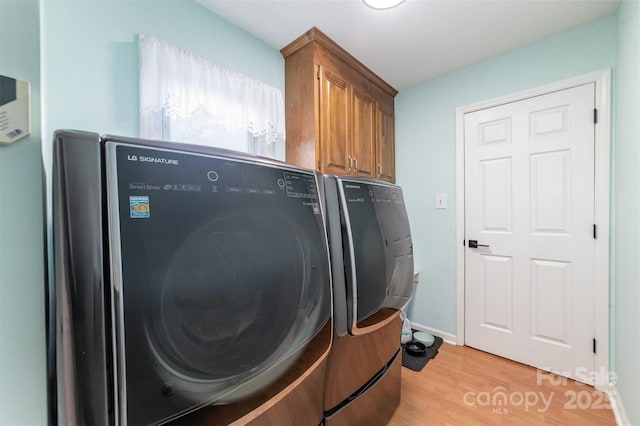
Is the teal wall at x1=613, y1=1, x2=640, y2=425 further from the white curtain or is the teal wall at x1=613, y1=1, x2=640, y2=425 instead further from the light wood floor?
the white curtain

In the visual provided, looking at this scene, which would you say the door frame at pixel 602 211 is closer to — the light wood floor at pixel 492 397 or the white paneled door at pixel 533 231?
the white paneled door at pixel 533 231

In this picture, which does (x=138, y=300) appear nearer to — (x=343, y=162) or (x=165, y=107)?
(x=165, y=107)

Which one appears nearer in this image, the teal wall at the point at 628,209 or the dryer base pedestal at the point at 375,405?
the dryer base pedestal at the point at 375,405

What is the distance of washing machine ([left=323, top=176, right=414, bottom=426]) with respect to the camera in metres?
0.96

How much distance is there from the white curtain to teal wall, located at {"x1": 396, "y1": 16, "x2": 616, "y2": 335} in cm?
143

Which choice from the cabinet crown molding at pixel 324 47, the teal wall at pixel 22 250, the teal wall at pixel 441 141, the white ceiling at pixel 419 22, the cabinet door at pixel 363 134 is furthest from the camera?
the cabinet door at pixel 363 134

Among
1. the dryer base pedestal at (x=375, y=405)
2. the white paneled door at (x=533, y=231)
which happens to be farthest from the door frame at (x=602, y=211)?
the dryer base pedestal at (x=375, y=405)

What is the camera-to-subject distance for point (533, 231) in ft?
6.45

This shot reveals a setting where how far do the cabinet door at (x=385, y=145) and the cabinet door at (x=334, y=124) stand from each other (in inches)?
19.2

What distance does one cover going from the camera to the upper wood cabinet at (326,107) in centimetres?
Result: 183

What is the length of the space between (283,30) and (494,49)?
1643mm

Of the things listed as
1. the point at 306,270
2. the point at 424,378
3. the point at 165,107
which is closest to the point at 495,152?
the point at 424,378

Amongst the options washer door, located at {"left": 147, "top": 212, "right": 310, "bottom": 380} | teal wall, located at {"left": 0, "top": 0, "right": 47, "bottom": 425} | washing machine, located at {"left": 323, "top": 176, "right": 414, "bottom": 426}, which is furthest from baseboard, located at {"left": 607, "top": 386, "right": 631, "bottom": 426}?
teal wall, located at {"left": 0, "top": 0, "right": 47, "bottom": 425}

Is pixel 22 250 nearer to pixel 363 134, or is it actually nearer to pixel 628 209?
pixel 363 134
